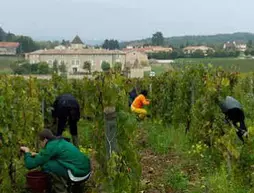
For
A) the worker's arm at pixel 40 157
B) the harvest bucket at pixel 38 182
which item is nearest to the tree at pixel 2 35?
the harvest bucket at pixel 38 182

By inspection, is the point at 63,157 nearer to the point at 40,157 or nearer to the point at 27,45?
the point at 40,157

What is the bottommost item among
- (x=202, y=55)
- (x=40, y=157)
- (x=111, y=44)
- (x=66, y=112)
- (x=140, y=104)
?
(x=111, y=44)

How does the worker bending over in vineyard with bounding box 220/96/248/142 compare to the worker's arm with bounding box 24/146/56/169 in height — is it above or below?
above

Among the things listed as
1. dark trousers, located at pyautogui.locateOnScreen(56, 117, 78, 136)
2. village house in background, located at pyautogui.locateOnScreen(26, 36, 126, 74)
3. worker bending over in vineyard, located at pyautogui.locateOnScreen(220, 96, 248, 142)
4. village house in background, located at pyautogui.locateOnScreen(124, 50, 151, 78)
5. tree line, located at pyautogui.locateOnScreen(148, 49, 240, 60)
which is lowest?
village house in background, located at pyautogui.locateOnScreen(26, 36, 126, 74)

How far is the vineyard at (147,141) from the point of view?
5492mm

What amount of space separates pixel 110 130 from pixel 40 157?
1.01m

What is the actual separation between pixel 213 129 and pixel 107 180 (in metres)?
3.39

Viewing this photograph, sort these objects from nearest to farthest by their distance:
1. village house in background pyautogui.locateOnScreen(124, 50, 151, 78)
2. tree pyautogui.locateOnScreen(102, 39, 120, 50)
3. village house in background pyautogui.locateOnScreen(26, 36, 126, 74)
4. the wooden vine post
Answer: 1. the wooden vine post
2. village house in background pyautogui.locateOnScreen(124, 50, 151, 78)
3. village house in background pyautogui.locateOnScreen(26, 36, 126, 74)
4. tree pyautogui.locateOnScreen(102, 39, 120, 50)

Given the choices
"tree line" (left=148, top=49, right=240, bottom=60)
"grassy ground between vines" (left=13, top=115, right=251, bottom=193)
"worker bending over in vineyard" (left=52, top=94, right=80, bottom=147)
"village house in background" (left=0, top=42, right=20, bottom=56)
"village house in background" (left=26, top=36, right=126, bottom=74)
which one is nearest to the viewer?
"grassy ground between vines" (left=13, top=115, right=251, bottom=193)

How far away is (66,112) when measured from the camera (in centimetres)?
839

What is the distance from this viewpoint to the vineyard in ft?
18.0

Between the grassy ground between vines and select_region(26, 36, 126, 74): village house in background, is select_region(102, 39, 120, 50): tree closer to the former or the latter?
select_region(26, 36, 126, 74): village house in background

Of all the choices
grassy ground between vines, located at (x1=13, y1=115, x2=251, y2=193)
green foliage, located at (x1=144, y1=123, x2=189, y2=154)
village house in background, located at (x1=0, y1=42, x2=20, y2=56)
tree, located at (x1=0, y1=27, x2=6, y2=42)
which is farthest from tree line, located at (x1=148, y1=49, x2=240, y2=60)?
tree, located at (x1=0, y1=27, x2=6, y2=42)

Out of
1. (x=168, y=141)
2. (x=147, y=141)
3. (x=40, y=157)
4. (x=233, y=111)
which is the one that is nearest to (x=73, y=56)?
(x=147, y=141)
